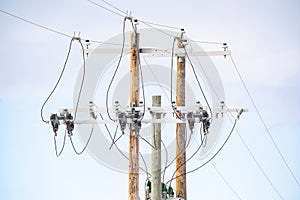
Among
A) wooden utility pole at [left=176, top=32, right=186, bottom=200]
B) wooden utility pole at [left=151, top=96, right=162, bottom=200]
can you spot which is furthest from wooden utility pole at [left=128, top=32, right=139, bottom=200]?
wooden utility pole at [left=176, top=32, right=186, bottom=200]

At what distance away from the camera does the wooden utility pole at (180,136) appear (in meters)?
23.5

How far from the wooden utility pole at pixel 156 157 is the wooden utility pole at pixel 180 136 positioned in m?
3.07

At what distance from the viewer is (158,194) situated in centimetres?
1994

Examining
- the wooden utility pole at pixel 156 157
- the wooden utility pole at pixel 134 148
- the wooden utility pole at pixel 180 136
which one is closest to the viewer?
the wooden utility pole at pixel 134 148

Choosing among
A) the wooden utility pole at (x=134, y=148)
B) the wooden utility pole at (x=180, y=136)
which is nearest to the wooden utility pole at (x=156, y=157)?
the wooden utility pole at (x=134, y=148)

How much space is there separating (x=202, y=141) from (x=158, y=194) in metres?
1.94

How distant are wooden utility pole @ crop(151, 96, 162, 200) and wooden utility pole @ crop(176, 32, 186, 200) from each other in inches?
121

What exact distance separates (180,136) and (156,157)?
3625 millimetres

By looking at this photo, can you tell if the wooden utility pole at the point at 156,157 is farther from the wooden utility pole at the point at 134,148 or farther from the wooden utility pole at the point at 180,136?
the wooden utility pole at the point at 180,136

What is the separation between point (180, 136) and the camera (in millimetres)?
23625

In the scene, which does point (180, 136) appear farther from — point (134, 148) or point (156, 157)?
point (134, 148)

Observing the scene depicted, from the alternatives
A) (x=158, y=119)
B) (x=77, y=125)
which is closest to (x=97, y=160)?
(x=77, y=125)

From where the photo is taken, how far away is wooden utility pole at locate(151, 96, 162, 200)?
20.0 m

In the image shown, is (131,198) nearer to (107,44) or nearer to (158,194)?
(158,194)
